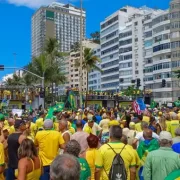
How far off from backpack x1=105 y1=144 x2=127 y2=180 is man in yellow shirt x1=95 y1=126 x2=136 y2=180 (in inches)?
1.8

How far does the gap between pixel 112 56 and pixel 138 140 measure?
11869 cm

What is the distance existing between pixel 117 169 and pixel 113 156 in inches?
8.1

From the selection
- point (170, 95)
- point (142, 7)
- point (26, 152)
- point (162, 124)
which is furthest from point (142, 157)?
point (142, 7)

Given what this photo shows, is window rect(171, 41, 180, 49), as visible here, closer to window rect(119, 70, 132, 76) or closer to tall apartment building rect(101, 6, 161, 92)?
tall apartment building rect(101, 6, 161, 92)

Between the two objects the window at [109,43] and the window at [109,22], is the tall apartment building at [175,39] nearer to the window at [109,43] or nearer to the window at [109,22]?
the window at [109,43]

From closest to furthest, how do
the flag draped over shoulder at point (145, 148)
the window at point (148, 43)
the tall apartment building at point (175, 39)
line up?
the flag draped over shoulder at point (145, 148), the tall apartment building at point (175, 39), the window at point (148, 43)

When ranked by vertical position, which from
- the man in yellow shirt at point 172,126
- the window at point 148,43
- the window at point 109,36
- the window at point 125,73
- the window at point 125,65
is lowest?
the man in yellow shirt at point 172,126

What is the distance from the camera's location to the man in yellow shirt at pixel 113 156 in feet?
19.4

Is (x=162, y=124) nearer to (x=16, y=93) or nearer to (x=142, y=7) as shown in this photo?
(x=16, y=93)

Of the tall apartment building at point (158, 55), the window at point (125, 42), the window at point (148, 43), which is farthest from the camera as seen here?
the window at point (125, 42)

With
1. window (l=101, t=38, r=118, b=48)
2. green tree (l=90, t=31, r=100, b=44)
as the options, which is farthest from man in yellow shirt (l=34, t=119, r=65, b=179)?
green tree (l=90, t=31, r=100, b=44)

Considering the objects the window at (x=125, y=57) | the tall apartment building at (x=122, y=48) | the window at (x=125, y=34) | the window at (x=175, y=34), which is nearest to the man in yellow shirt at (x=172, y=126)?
the window at (x=175, y=34)

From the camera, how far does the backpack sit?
232 inches

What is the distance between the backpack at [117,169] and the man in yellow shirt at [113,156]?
5 cm
